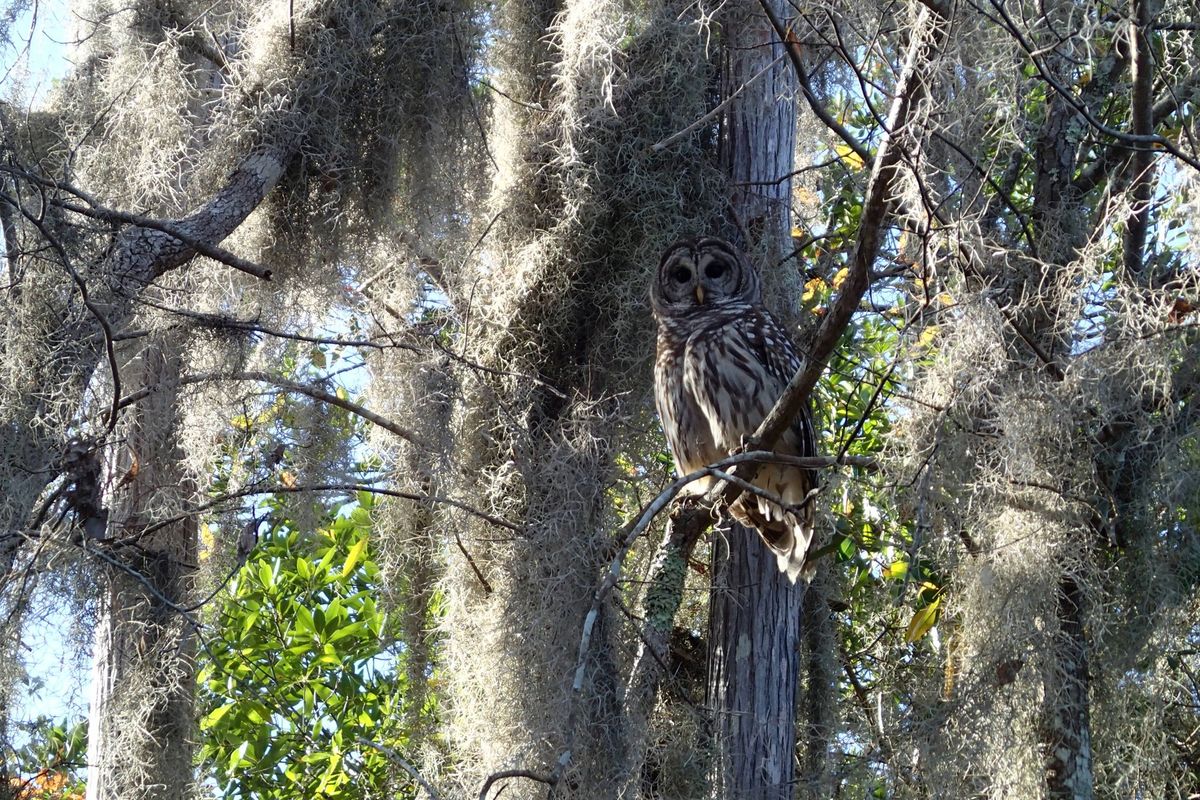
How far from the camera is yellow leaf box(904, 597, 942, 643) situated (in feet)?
12.5

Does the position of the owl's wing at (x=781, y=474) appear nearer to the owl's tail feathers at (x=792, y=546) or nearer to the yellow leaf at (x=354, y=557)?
the owl's tail feathers at (x=792, y=546)

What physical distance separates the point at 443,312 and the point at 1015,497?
1.66 m

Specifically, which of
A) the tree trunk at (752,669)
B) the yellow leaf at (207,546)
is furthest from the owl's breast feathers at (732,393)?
the yellow leaf at (207,546)

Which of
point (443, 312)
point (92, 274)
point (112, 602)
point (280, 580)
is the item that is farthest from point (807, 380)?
point (280, 580)

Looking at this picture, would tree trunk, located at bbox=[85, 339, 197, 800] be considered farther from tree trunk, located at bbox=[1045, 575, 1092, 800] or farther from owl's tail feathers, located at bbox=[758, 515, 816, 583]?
tree trunk, located at bbox=[1045, 575, 1092, 800]

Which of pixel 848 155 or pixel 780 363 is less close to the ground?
pixel 848 155

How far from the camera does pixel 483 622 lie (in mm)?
3391

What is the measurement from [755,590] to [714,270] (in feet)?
2.96

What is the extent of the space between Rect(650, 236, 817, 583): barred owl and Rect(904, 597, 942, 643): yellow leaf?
49cm

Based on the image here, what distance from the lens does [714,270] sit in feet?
12.2

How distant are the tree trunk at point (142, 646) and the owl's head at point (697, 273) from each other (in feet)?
4.33

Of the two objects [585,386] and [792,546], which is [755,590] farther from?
[585,386]

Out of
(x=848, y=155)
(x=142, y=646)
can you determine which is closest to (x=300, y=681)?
(x=142, y=646)

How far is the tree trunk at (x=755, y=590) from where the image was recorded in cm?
335
